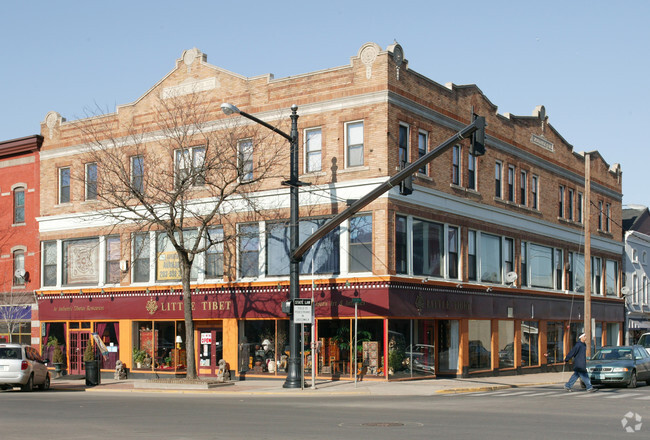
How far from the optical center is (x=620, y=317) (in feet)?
163

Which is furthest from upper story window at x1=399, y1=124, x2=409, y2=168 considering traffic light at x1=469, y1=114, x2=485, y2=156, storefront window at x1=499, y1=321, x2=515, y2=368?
storefront window at x1=499, y1=321, x2=515, y2=368

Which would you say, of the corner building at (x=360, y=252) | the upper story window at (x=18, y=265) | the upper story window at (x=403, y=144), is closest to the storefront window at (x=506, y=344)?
the corner building at (x=360, y=252)

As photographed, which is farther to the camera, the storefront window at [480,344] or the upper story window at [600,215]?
the upper story window at [600,215]

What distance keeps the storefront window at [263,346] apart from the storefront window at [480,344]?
7845mm

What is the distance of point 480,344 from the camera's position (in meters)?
35.3

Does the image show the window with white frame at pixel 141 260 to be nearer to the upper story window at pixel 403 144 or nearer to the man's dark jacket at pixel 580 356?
the upper story window at pixel 403 144

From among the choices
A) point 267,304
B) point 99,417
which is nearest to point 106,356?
point 267,304

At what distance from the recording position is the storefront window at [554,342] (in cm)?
4131

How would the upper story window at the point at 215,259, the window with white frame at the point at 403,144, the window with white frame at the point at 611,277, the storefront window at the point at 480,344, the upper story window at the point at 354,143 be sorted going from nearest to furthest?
1. the upper story window at the point at 354,143
2. the window with white frame at the point at 403,144
3. the upper story window at the point at 215,259
4. the storefront window at the point at 480,344
5. the window with white frame at the point at 611,277

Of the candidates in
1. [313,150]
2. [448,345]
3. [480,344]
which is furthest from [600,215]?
[313,150]

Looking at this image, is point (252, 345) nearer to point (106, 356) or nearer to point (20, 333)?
point (106, 356)

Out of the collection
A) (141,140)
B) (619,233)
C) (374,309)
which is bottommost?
(374,309)

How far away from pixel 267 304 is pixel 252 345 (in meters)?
1.94

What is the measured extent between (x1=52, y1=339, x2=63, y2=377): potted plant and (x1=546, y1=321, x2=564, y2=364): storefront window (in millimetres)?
22542
